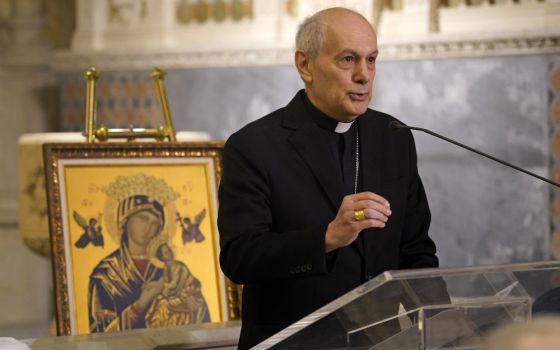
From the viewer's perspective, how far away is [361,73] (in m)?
2.90

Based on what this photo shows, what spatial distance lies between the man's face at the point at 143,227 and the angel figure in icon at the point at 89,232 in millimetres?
127

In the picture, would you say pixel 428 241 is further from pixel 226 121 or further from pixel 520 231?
pixel 226 121

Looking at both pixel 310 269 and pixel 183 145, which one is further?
pixel 183 145

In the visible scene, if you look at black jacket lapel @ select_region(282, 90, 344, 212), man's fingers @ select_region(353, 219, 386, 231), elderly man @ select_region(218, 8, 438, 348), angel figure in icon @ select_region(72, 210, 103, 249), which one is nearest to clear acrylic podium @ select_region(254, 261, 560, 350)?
man's fingers @ select_region(353, 219, 386, 231)

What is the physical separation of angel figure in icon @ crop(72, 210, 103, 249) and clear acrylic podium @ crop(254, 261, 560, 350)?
7.75 ft

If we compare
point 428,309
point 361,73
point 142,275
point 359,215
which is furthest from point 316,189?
point 142,275

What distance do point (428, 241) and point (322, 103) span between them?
0.48 metres

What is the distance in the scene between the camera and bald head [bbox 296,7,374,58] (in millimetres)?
2918

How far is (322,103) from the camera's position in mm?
3031

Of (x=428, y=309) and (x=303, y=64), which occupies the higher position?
(x=303, y=64)

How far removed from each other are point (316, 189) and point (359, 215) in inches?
19.1

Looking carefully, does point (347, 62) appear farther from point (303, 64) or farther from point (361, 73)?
point (303, 64)

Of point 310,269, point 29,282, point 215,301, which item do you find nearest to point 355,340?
point 310,269

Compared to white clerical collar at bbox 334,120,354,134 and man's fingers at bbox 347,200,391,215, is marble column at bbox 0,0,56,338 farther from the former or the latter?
man's fingers at bbox 347,200,391,215
